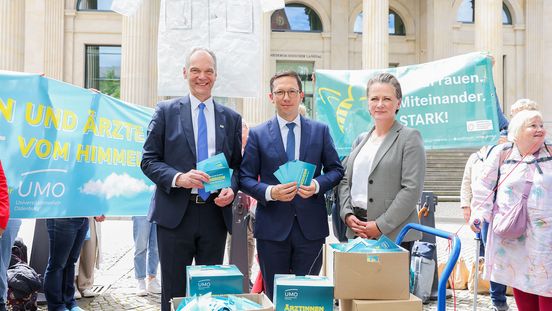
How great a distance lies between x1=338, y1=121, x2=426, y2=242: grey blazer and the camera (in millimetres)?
3684

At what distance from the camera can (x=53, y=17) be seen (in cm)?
2530

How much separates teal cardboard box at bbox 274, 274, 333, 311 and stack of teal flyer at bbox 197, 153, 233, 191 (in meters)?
0.94

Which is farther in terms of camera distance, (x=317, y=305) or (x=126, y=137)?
(x=126, y=137)

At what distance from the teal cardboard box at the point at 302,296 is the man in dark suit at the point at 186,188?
1.16 meters

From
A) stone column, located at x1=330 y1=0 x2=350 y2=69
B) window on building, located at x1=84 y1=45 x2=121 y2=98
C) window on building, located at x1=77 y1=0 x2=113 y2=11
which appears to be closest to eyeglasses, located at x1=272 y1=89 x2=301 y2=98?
window on building, located at x1=84 y1=45 x2=121 y2=98

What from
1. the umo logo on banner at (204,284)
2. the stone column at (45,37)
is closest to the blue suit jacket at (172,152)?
the umo logo on banner at (204,284)

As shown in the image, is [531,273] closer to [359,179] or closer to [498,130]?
[359,179]

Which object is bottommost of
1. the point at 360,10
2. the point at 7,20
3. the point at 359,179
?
the point at 359,179

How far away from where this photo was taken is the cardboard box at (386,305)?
2635 millimetres

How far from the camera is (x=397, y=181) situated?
149 inches

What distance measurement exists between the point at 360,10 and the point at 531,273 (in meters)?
26.3

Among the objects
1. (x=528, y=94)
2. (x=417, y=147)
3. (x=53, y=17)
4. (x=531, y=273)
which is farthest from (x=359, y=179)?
(x=528, y=94)

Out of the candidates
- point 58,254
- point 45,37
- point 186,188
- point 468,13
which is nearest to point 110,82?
point 45,37

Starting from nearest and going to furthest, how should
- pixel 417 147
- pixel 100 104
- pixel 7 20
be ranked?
pixel 417 147 < pixel 100 104 < pixel 7 20
